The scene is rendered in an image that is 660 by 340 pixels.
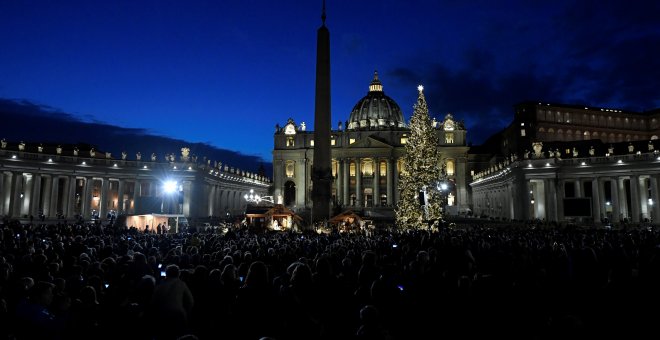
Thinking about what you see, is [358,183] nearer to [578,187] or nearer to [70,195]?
[578,187]

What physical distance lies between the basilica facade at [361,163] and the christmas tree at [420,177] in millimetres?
57857

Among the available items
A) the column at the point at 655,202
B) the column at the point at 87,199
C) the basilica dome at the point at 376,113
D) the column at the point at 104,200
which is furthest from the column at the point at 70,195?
the basilica dome at the point at 376,113

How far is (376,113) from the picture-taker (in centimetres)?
12000

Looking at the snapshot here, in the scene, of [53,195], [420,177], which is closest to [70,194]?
[53,195]

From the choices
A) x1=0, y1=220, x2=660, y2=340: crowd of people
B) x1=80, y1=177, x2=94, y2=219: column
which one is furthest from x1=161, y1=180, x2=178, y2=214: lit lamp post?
x1=0, y1=220, x2=660, y2=340: crowd of people

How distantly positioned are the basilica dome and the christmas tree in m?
78.4

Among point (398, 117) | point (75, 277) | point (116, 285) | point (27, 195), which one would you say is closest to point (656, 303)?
point (116, 285)

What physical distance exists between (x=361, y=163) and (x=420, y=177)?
6475 centimetres

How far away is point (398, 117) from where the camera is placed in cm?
12150

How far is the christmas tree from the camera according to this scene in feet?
117

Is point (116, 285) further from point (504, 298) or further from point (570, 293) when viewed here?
point (570, 293)

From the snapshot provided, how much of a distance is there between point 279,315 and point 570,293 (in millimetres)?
7195

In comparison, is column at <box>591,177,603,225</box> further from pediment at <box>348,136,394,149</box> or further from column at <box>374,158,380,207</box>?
column at <box>374,158,380,207</box>

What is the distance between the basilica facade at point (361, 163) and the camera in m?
98.4
